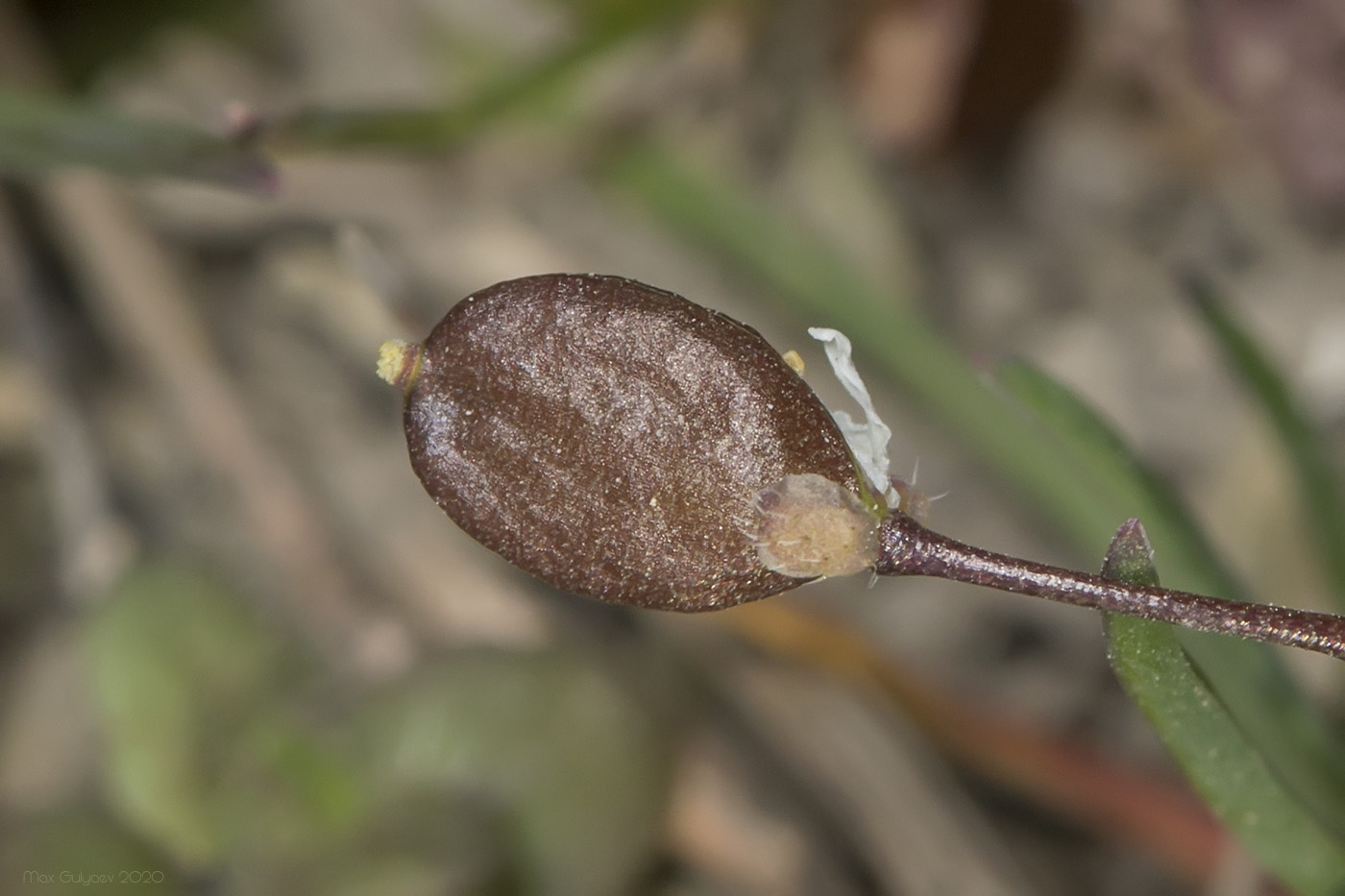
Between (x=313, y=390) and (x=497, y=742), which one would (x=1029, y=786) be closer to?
(x=497, y=742)

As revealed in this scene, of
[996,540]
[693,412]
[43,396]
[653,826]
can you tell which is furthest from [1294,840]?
[43,396]

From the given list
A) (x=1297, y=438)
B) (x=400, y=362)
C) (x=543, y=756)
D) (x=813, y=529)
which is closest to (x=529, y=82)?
(x=543, y=756)

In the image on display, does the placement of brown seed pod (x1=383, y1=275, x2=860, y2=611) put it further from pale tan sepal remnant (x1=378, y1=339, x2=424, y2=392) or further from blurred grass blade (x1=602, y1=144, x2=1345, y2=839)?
blurred grass blade (x1=602, y1=144, x2=1345, y2=839)

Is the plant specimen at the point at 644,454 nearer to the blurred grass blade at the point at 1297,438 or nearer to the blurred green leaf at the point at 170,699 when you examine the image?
the blurred grass blade at the point at 1297,438

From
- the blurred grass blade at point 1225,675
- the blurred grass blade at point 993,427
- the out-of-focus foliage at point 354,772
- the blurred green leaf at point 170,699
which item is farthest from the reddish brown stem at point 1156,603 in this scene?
the blurred green leaf at point 170,699

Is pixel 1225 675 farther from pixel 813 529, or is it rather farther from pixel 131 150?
pixel 131 150

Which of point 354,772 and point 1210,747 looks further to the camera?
point 354,772
